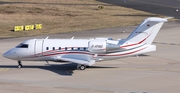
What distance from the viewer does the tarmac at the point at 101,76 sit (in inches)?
1588

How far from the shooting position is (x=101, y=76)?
45938 mm

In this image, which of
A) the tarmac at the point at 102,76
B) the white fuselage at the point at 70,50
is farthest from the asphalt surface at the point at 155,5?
the white fuselage at the point at 70,50

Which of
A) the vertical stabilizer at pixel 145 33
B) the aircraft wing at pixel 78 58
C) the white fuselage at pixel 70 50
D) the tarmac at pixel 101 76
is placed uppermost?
the vertical stabilizer at pixel 145 33

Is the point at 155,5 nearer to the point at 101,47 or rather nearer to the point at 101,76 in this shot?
the point at 101,47

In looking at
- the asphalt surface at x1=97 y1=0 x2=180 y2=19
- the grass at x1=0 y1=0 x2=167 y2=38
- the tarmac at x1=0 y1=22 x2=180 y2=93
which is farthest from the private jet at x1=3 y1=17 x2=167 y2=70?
the asphalt surface at x1=97 y1=0 x2=180 y2=19

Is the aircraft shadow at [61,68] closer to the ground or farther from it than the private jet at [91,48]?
closer to the ground

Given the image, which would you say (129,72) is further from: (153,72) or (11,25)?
(11,25)

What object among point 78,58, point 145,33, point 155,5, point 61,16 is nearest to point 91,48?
point 78,58

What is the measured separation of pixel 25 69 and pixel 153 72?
13.3 meters

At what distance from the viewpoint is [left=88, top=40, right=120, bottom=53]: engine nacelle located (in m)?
48.3

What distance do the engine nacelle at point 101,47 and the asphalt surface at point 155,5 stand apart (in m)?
55.1

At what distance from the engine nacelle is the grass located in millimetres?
32825

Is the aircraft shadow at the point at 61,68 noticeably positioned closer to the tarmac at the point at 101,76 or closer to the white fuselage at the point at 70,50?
the tarmac at the point at 101,76

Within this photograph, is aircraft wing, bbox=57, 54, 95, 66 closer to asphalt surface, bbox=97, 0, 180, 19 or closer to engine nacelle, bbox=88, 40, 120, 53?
engine nacelle, bbox=88, 40, 120, 53
